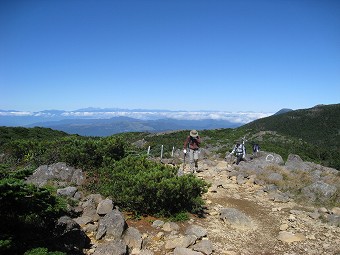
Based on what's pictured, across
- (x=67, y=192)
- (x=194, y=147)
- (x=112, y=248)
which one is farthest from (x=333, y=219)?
(x=67, y=192)

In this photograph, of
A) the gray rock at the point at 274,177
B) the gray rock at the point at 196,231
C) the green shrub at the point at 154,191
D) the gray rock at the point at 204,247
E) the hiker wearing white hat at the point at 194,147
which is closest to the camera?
the gray rock at the point at 204,247

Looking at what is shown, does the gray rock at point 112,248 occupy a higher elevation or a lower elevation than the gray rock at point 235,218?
higher

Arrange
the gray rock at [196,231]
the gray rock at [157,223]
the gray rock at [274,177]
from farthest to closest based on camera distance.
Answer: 1. the gray rock at [274,177]
2. the gray rock at [157,223]
3. the gray rock at [196,231]

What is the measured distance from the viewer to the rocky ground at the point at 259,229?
25.6 ft

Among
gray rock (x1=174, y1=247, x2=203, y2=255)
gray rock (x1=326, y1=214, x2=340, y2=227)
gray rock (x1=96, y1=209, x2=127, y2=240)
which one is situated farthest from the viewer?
gray rock (x1=326, y1=214, x2=340, y2=227)

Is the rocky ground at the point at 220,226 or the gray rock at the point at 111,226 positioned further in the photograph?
the gray rock at the point at 111,226

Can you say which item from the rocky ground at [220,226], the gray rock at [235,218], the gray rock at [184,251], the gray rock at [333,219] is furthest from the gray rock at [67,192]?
the gray rock at [333,219]

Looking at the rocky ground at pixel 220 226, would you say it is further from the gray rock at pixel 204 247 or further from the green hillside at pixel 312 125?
the green hillside at pixel 312 125

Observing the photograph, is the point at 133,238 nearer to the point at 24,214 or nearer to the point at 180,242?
the point at 180,242

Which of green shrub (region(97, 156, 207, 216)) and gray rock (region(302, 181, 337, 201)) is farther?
gray rock (region(302, 181, 337, 201))

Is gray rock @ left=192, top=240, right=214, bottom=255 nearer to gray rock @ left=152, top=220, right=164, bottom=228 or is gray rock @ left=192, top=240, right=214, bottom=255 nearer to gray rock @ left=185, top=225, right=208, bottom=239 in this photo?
gray rock @ left=185, top=225, right=208, bottom=239

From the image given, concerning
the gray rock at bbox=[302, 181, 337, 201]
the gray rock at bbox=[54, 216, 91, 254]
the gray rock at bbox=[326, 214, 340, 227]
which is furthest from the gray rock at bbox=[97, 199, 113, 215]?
the gray rock at bbox=[302, 181, 337, 201]

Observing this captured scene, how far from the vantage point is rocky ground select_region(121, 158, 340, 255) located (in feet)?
25.6

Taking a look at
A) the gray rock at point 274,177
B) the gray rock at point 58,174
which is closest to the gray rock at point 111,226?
the gray rock at point 58,174
